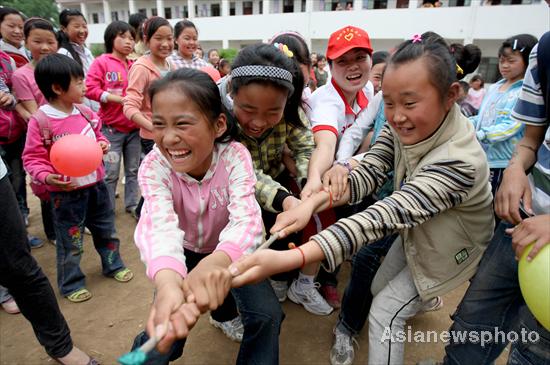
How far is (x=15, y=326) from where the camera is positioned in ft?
7.50

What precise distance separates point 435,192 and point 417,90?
0.40 m

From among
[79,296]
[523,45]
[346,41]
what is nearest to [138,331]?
[79,296]

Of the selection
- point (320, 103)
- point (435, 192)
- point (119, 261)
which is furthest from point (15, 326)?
point (435, 192)

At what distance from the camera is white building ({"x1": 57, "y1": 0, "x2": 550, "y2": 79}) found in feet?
47.5

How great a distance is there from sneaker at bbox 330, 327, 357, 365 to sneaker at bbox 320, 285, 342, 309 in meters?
0.43

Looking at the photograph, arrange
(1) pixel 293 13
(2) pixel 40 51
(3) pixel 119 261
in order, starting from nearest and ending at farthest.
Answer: (3) pixel 119 261, (2) pixel 40 51, (1) pixel 293 13

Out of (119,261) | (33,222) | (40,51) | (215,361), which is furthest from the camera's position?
(33,222)

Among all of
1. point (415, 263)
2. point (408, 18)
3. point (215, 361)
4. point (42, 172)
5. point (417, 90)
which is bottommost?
point (215, 361)

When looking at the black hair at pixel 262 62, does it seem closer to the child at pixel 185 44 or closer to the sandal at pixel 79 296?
the sandal at pixel 79 296

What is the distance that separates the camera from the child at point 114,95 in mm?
3502

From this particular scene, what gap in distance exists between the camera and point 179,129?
55.5 inches

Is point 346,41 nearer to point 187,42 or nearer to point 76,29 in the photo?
point 187,42

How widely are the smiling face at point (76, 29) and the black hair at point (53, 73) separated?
182 cm

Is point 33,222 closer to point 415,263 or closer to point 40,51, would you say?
point 40,51
